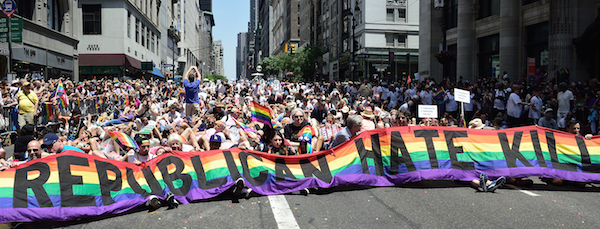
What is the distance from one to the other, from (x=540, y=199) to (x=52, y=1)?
3838 centimetres

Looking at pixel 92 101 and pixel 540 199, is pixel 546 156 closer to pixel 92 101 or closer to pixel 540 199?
pixel 540 199

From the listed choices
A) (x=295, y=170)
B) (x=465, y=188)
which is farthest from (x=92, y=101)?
(x=465, y=188)

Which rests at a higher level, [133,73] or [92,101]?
[133,73]

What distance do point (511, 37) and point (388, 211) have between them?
840 inches

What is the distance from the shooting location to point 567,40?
67.0 feet

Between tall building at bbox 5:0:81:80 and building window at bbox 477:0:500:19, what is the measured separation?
25704 millimetres

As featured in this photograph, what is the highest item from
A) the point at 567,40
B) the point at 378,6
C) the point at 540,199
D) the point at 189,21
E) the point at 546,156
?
the point at 189,21

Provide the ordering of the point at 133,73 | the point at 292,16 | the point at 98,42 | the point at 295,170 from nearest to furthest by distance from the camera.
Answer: the point at 295,170 → the point at 98,42 → the point at 133,73 → the point at 292,16

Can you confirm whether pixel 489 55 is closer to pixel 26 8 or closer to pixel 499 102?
pixel 499 102

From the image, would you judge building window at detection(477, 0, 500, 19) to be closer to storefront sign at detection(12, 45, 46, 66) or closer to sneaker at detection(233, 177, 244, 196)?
sneaker at detection(233, 177, 244, 196)

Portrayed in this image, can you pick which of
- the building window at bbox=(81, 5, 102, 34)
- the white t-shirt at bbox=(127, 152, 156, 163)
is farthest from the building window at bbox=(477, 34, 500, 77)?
the building window at bbox=(81, 5, 102, 34)

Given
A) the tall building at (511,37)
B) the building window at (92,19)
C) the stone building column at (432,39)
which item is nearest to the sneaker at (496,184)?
the tall building at (511,37)

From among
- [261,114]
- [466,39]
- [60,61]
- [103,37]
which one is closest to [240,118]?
[261,114]

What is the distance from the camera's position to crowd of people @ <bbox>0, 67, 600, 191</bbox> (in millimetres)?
8469
